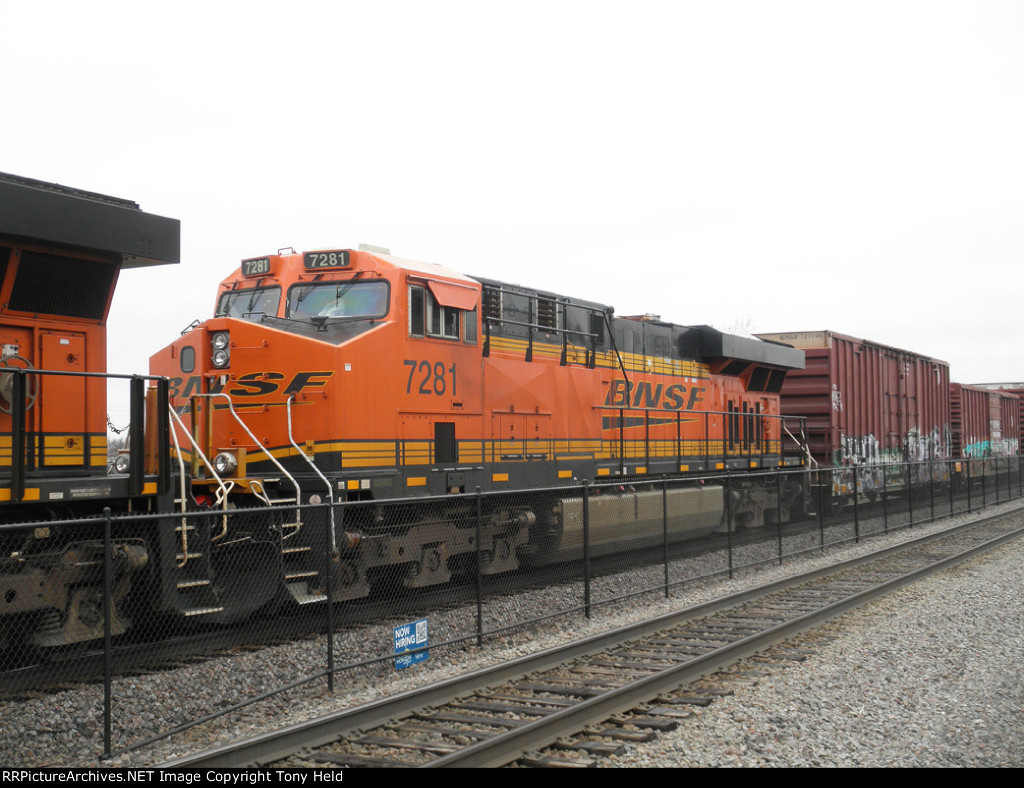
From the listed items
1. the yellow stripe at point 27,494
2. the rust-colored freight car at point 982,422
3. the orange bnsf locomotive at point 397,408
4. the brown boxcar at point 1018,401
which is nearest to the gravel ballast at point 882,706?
the orange bnsf locomotive at point 397,408

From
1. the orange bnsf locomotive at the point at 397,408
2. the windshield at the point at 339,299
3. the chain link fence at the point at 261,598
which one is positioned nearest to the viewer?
the chain link fence at the point at 261,598

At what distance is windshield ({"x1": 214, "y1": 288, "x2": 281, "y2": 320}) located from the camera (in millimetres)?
11055

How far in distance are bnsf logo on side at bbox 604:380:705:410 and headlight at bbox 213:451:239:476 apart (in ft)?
21.5

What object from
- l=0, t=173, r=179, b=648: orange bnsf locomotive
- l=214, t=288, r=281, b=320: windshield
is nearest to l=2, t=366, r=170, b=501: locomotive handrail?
l=0, t=173, r=179, b=648: orange bnsf locomotive

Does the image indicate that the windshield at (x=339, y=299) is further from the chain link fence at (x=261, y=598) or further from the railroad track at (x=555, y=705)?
the railroad track at (x=555, y=705)

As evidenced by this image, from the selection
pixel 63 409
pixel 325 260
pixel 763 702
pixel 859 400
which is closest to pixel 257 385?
pixel 325 260

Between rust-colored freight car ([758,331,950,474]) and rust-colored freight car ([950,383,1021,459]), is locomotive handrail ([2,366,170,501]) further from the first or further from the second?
rust-colored freight car ([950,383,1021,459])

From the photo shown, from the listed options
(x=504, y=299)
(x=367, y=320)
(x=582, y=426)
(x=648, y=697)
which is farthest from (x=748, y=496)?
(x=648, y=697)

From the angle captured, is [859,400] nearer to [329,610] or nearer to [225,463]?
[225,463]

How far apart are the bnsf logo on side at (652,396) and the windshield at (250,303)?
572 centimetres

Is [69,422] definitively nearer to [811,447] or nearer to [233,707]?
[233,707]

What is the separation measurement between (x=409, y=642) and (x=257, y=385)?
12.4 ft

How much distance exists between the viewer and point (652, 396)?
16.0 m

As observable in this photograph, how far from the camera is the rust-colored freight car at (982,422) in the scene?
101 feet
